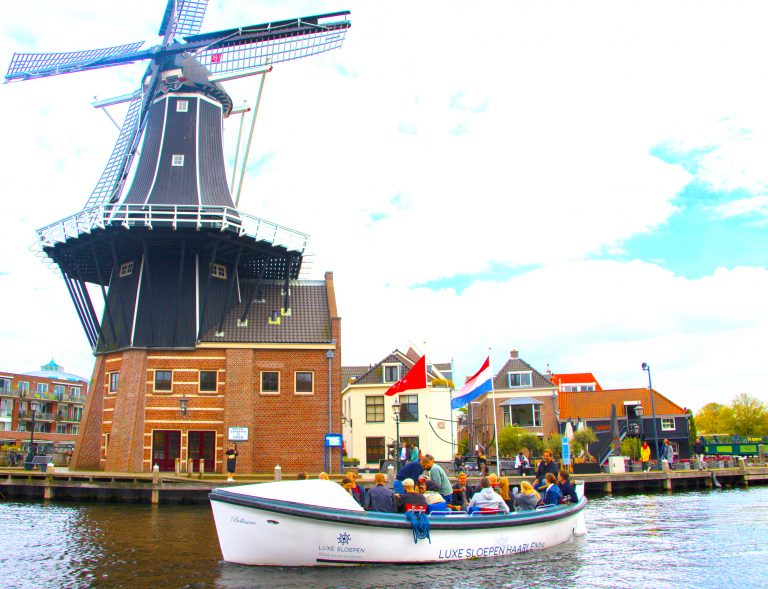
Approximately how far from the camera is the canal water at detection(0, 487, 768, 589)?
13.3 m

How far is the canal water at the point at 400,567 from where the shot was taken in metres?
13.3

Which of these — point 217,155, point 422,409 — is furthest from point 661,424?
point 217,155

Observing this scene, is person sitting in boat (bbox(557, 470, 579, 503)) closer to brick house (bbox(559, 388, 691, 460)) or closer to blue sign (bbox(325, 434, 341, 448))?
blue sign (bbox(325, 434, 341, 448))

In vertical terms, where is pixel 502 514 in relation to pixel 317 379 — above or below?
below

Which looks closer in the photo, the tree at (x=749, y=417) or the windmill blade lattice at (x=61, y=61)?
the windmill blade lattice at (x=61, y=61)

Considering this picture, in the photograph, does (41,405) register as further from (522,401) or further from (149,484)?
(149,484)

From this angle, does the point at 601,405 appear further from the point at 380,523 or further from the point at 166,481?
the point at 380,523

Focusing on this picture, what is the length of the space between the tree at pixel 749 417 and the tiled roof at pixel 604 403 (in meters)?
23.0

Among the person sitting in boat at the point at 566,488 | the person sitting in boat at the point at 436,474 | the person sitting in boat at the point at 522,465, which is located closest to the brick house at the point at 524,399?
the person sitting in boat at the point at 522,465

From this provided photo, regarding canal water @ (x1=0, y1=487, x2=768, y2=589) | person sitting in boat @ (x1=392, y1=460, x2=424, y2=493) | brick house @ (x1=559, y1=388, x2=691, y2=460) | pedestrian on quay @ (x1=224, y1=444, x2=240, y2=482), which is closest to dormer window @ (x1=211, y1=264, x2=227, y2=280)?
pedestrian on quay @ (x1=224, y1=444, x2=240, y2=482)

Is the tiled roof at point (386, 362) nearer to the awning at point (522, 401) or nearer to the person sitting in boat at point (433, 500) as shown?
the awning at point (522, 401)

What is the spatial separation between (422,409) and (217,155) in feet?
70.8

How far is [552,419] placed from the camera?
55.6 m

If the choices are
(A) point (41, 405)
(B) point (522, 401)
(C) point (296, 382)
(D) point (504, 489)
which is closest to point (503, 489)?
(D) point (504, 489)
